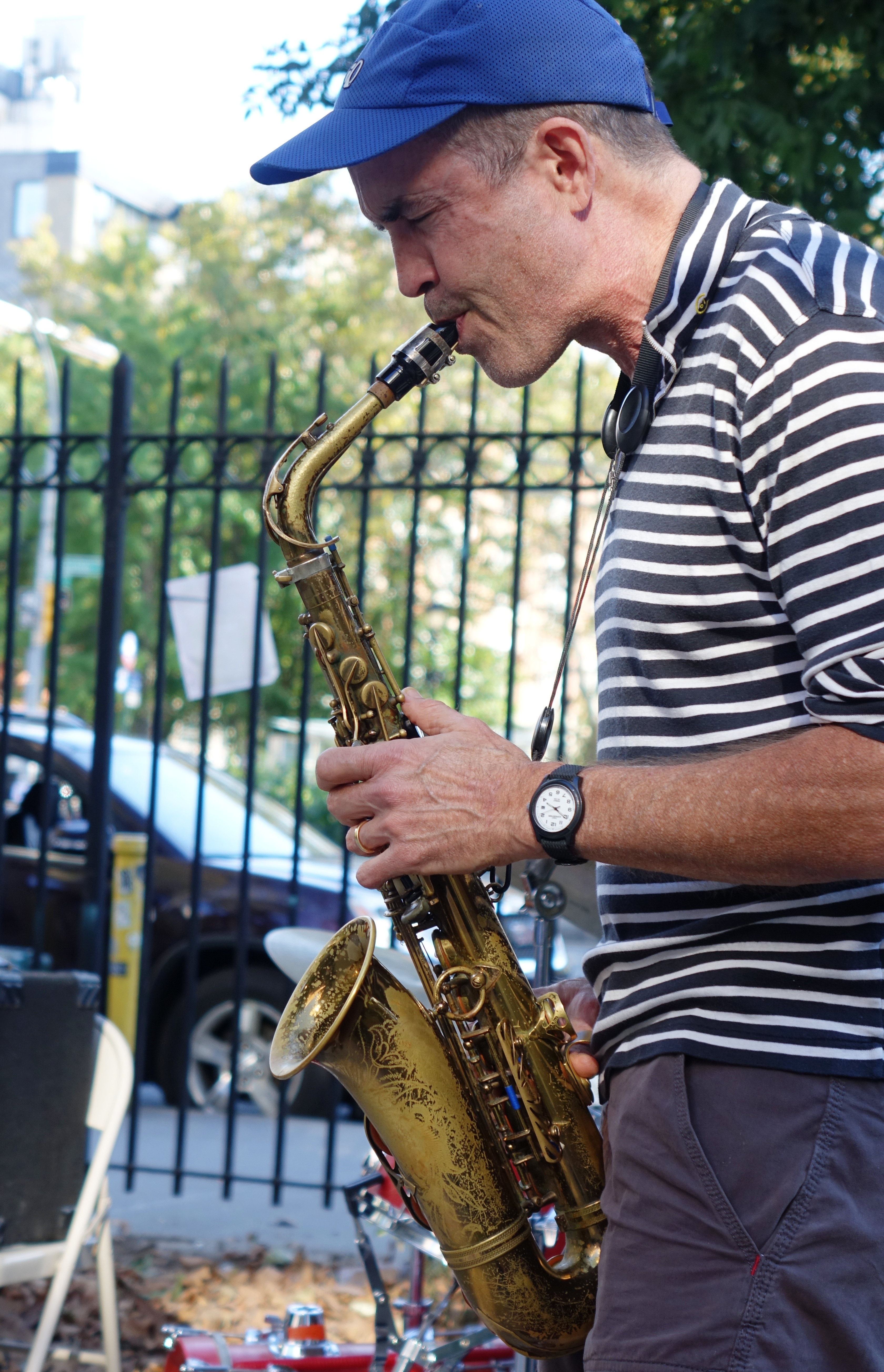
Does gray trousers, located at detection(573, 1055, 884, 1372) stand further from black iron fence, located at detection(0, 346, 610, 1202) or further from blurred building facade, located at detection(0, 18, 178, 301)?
blurred building facade, located at detection(0, 18, 178, 301)

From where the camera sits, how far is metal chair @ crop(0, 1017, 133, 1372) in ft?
10.1

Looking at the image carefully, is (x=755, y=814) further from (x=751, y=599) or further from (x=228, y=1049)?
(x=228, y=1049)

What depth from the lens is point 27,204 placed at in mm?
48688

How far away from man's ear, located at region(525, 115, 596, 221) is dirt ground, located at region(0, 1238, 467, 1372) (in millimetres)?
3041

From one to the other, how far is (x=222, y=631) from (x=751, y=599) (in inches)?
153

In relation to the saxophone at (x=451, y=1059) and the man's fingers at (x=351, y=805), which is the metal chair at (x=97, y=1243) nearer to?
the saxophone at (x=451, y=1059)

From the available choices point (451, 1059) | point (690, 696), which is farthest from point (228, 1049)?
point (690, 696)

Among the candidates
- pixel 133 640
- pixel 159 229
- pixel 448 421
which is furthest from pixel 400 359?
pixel 159 229

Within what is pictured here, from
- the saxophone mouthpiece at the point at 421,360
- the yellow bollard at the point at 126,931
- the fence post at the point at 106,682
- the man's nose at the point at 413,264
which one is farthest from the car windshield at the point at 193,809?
the man's nose at the point at 413,264

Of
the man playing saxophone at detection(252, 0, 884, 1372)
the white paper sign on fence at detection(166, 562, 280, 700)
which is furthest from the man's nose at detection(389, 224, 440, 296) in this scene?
the white paper sign on fence at detection(166, 562, 280, 700)

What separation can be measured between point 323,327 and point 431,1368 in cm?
1558

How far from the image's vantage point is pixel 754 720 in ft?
4.56

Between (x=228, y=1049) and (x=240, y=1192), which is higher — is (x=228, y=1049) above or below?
above

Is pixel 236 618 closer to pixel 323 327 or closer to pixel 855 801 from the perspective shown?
pixel 855 801
